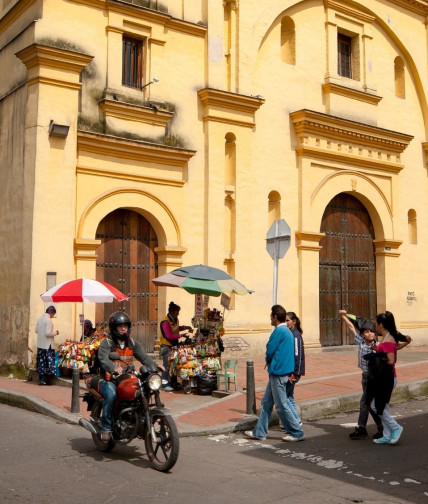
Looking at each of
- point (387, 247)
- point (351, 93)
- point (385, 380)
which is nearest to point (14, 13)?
point (351, 93)

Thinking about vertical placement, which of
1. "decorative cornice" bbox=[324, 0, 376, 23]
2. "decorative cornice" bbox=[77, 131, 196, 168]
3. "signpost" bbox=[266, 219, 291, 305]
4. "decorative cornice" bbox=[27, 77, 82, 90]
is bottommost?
"signpost" bbox=[266, 219, 291, 305]

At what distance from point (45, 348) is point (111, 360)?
5.40 meters

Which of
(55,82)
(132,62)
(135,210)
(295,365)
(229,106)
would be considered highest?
(132,62)

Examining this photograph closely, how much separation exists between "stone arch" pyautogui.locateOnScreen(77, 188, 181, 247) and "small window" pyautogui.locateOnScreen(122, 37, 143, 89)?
2.77 m

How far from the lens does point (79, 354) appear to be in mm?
12258

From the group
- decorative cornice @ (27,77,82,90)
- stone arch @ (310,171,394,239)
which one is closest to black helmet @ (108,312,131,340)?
decorative cornice @ (27,77,82,90)

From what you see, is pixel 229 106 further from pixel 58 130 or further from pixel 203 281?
pixel 203 281

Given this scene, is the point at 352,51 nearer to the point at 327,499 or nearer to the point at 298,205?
the point at 298,205

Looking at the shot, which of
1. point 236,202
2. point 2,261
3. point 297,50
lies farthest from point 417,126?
point 2,261

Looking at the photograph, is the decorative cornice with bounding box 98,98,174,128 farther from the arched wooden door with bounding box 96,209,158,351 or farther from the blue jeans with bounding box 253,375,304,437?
the blue jeans with bounding box 253,375,304,437

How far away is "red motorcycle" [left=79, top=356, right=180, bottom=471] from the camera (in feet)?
22.0

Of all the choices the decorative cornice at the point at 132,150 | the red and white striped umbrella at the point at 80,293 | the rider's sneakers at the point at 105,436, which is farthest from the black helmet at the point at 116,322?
the decorative cornice at the point at 132,150

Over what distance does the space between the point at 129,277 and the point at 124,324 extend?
25.0 ft

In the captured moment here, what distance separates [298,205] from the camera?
17766 millimetres
